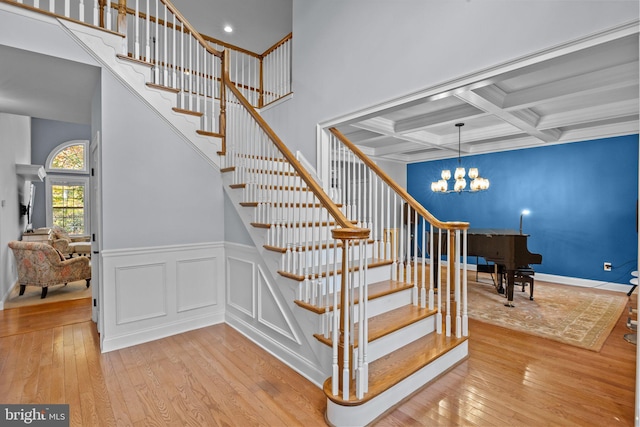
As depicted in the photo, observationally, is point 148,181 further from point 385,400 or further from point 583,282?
point 583,282

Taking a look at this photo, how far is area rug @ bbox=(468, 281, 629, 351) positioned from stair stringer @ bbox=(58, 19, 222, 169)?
3.86 m

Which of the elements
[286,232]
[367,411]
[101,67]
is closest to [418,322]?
[367,411]

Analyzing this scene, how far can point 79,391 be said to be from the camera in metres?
2.33

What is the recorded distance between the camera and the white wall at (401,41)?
6.95 feet

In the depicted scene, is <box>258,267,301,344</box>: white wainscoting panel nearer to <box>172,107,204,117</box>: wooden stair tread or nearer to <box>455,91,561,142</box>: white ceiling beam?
<box>172,107,204,117</box>: wooden stair tread

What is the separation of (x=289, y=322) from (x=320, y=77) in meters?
2.85

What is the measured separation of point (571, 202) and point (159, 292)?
Result: 6.71m

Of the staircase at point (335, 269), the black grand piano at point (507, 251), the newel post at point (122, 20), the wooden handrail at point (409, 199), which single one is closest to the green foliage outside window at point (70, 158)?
the staircase at point (335, 269)

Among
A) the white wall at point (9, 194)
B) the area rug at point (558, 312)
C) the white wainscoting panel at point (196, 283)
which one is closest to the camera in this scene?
the area rug at point (558, 312)

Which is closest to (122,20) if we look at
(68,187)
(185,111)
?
(185,111)

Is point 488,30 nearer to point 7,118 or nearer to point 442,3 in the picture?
point 442,3

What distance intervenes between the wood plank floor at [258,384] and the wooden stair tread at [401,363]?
0.66 ft

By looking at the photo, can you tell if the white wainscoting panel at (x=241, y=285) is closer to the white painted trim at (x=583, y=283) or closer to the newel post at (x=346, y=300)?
the newel post at (x=346, y=300)

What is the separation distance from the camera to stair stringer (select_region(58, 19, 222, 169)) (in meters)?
2.94
